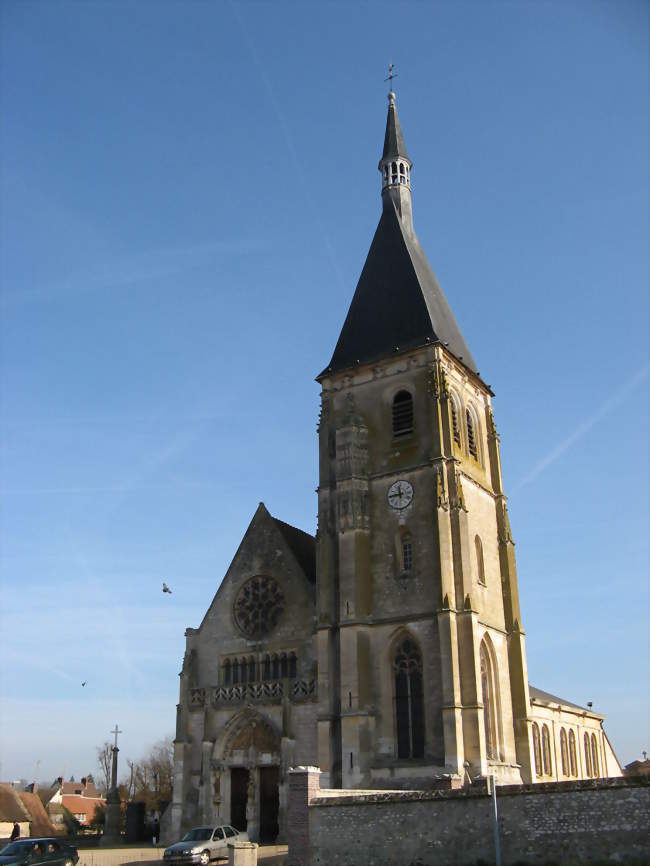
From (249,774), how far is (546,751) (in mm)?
13479

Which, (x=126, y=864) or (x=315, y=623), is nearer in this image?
(x=126, y=864)

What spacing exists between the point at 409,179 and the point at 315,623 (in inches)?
810

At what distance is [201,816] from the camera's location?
29406mm

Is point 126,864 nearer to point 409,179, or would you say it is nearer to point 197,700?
point 197,700

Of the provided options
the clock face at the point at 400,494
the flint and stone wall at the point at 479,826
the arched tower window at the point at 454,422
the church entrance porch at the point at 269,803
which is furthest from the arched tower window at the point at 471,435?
the flint and stone wall at the point at 479,826

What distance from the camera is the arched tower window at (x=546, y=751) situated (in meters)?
34.9

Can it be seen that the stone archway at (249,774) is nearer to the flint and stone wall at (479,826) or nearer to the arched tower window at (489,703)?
the arched tower window at (489,703)

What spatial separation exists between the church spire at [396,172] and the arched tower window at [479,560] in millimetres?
14121

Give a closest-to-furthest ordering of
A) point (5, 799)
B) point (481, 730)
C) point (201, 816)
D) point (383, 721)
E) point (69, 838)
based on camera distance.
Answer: point (481, 730) < point (383, 721) < point (201, 816) < point (69, 838) < point (5, 799)

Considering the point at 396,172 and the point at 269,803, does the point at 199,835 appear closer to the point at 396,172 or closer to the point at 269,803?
the point at 269,803

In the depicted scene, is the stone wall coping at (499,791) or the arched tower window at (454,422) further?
the arched tower window at (454,422)

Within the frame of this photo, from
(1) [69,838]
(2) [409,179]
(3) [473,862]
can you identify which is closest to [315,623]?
(1) [69,838]

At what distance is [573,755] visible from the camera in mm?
39969

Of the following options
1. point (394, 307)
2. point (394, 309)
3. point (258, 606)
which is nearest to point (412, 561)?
point (258, 606)
